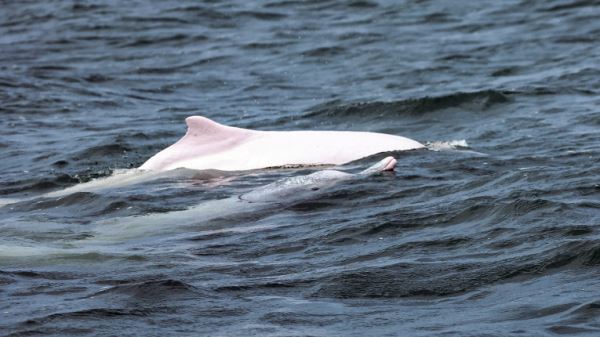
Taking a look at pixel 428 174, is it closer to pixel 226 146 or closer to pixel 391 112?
pixel 226 146

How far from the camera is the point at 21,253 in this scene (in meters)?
9.20

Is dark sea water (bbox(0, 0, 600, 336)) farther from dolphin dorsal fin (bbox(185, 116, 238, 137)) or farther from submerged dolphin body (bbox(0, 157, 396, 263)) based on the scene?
dolphin dorsal fin (bbox(185, 116, 238, 137))

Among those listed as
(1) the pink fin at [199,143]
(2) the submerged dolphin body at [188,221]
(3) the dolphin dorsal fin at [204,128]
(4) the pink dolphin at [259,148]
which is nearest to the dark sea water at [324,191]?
(2) the submerged dolphin body at [188,221]

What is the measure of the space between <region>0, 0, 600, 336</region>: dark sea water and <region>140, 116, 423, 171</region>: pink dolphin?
29 centimetres

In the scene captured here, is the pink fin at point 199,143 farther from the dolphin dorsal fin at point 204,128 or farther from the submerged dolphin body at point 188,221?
the submerged dolphin body at point 188,221

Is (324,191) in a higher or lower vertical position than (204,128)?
lower

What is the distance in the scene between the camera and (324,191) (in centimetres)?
1130

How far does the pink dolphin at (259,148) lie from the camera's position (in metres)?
12.9

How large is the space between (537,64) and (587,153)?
22.6 feet

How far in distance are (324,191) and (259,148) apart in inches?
78.5

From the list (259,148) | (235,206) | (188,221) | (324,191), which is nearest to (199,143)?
(259,148)

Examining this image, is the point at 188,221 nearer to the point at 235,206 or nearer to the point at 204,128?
the point at 235,206

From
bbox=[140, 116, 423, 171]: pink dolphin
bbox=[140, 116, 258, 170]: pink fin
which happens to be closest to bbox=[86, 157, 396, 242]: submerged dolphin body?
bbox=[140, 116, 423, 171]: pink dolphin

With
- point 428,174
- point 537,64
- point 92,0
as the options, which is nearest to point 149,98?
point 537,64
